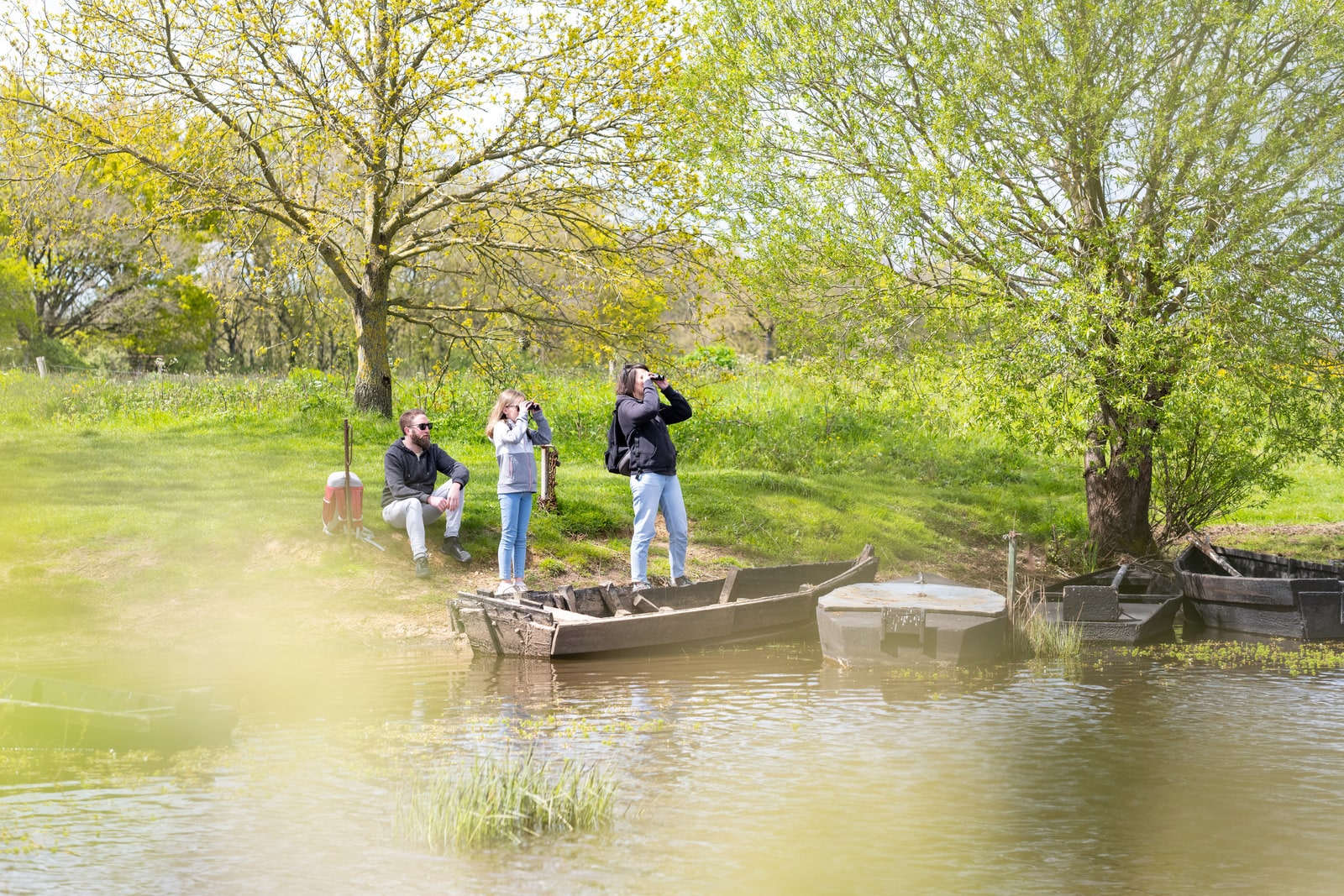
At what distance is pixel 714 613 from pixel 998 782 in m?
4.61

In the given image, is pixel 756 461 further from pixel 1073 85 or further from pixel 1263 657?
pixel 1263 657

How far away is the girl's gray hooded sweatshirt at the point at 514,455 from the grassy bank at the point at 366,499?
1.66 meters

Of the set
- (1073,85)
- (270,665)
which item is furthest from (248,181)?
(1073,85)

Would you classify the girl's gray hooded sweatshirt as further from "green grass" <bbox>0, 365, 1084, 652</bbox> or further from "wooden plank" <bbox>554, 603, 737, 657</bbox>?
"wooden plank" <bbox>554, 603, 737, 657</bbox>

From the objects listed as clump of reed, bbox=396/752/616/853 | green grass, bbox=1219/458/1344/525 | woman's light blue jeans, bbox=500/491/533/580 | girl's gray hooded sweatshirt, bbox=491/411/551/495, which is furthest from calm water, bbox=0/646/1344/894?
green grass, bbox=1219/458/1344/525

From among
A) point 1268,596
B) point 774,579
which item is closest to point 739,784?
point 774,579

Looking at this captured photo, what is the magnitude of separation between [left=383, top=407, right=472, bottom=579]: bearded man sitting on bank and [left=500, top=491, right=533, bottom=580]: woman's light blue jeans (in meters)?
1.40

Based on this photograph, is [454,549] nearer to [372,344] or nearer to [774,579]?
[774,579]

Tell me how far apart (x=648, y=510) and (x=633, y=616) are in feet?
4.38

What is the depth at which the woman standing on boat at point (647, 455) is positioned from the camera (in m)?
12.2

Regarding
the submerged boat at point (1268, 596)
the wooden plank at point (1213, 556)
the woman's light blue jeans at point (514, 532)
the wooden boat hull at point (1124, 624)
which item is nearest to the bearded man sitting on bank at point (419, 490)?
the woman's light blue jeans at point (514, 532)

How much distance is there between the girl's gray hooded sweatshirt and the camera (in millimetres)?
12258

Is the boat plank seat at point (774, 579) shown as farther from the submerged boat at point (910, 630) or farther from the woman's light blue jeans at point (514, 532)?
the woman's light blue jeans at point (514, 532)

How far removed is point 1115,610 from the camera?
12797 millimetres
